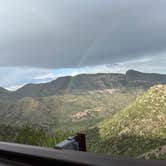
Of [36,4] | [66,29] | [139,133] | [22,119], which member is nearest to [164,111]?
[139,133]

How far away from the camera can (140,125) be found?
43.9 inches

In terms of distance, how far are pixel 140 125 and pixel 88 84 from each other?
0.44 m

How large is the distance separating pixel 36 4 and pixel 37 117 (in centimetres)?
64

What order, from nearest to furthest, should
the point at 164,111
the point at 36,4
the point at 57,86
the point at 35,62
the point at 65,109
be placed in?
the point at 164,111, the point at 65,109, the point at 57,86, the point at 36,4, the point at 35,62

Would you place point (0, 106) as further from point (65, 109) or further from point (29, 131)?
point (65, 109)

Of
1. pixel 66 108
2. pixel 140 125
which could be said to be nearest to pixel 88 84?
pixel 66 108

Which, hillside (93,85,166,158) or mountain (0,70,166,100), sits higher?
mountain (0,70,166,100)

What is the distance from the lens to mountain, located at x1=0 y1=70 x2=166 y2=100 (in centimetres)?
125

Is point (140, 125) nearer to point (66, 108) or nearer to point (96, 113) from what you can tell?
point (96, 113)

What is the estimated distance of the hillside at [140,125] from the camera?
1.00 meters

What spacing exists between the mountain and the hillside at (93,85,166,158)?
7 cm

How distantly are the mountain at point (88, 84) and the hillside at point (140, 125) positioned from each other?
7 centimetres

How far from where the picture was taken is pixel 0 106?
1.90 metres

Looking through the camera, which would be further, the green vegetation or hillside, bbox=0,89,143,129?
hillside, bbox=0,89,143,129
